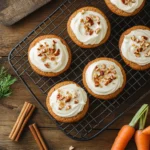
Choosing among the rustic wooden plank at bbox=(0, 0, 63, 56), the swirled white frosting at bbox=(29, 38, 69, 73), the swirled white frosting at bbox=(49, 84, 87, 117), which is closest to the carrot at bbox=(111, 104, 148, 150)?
the swirled white frosting at bbox=(49, 84, 87, 117)

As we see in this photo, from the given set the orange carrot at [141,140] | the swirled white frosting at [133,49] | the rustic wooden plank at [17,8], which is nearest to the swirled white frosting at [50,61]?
the rustic wooden plank at [17,8]

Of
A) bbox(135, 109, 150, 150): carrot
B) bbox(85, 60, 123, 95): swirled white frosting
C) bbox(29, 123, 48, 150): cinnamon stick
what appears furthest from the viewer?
bbox(29, 123, 48, 150): cinnamon stick

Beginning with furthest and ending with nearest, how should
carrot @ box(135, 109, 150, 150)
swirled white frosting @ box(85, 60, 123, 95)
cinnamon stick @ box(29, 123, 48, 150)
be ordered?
cinnamon stick @ box(29, 123, 48, 150) < carrot @ box(135, 109, 150, 150) < swirled white frosting @ box(85, 60, 123, 95)

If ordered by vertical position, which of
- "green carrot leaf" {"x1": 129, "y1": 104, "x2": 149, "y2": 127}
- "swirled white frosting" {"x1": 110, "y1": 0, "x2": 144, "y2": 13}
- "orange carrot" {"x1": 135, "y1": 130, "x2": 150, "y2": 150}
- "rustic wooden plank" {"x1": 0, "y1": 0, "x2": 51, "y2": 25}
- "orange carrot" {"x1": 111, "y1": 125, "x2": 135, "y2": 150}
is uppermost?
"rustic wooden plank" {"x1": 0, "y1": 0, "x2": 51, "y2": 25}

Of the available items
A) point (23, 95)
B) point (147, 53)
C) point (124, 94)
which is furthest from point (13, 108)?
point (147, 53)

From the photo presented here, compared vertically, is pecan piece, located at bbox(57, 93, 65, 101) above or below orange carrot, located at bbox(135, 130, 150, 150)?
above

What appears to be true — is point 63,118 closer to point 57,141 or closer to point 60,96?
point 60,96

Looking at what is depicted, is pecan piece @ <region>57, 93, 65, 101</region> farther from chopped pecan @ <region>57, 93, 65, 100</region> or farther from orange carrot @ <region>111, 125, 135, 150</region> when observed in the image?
orange carrot @ <region>111, 125, 135, 150</region>
